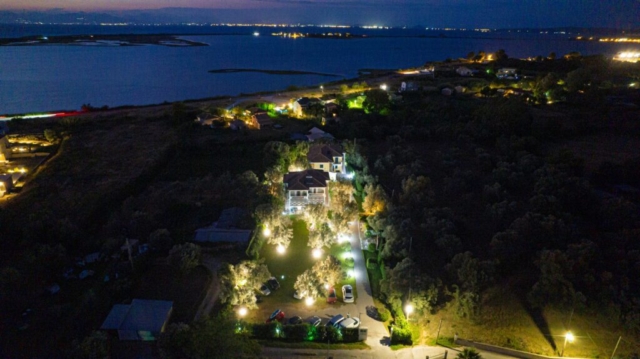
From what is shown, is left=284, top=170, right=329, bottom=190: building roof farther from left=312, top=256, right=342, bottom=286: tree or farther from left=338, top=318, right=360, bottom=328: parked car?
left=338, top=318, right=360, bottom=328: parked car

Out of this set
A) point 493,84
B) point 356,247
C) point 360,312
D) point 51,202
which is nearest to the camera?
point 360,312

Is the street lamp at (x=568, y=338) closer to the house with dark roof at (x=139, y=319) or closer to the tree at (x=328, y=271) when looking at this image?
the tree at (x=328, y=271)

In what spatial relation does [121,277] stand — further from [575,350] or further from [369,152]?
[369,152]

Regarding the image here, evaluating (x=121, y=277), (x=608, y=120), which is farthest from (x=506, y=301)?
Answer: (x=608, y=120)

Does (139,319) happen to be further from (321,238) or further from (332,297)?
(321,238)

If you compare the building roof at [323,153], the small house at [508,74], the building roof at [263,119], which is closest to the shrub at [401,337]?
the building roof at [323,153]

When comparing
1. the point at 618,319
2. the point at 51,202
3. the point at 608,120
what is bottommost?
the point at 51,202

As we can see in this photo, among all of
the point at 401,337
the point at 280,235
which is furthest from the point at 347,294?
the point at 280,235
